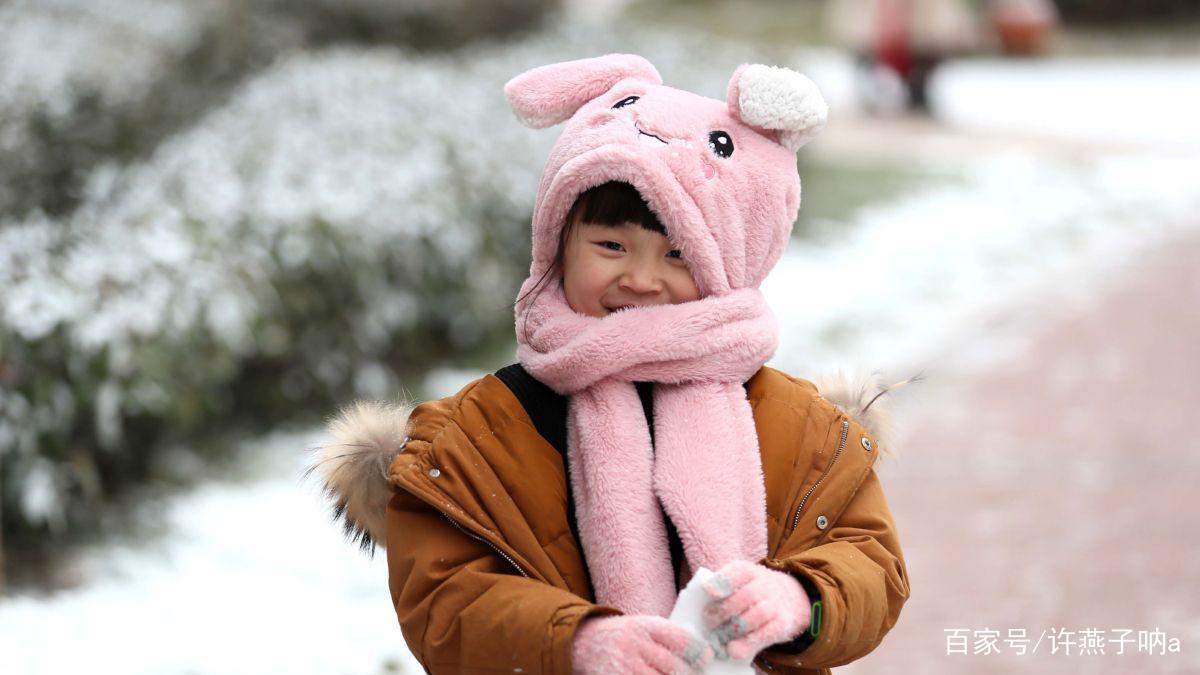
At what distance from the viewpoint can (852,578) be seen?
1.84 metres

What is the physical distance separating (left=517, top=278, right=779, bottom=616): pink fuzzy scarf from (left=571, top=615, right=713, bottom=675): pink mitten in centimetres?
14

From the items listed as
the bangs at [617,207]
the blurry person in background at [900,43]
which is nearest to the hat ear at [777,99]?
the bangs at [617,207]

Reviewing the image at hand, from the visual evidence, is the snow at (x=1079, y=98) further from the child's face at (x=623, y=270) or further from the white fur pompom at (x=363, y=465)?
the white fur pompom at (x=363, y=465)

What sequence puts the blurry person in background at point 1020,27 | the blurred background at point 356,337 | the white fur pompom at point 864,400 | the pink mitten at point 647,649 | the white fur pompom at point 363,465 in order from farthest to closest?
the blurry person in background at point 1020,27 < the blurred background at point 356,337 < the white fur pompom at point 864,400 < the white fur pompom at point 363,465 < the pink mitten at point 647,649

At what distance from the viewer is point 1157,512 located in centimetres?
482

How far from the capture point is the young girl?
6.08 ft

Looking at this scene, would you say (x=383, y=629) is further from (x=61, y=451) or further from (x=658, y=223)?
(x=658, y=223)

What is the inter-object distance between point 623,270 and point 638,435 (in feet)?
0.71

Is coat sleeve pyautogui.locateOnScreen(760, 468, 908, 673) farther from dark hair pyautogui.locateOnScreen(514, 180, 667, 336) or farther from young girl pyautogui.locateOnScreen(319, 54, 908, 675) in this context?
dark hair pyautogui.locateOnScreen(514, 180, 667, 336)

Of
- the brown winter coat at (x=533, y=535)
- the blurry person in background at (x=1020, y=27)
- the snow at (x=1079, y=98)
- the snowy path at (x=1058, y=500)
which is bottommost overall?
the snowy path at (x=1058, y=500)

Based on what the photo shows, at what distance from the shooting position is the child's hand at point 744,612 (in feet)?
5.62

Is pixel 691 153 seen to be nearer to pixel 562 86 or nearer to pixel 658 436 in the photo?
pixel 562 86

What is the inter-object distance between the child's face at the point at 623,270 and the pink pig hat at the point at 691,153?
31 mm

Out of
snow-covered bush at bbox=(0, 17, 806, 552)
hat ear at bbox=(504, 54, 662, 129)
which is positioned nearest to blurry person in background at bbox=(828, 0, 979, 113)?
snow-covered bush at bbox=(0, 17, 806, 552)
